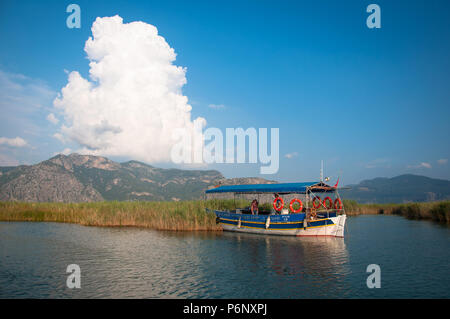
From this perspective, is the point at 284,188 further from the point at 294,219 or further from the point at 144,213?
the point at 144,213

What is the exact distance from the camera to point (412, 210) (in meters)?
39.3

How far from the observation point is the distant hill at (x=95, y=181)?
102812 mm

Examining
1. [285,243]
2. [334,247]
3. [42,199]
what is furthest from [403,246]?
[42,199]

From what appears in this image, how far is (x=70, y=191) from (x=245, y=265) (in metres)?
112

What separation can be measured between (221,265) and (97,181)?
128m

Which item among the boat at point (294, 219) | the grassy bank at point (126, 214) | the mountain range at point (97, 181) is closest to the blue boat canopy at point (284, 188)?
the boat at point (294, 219)

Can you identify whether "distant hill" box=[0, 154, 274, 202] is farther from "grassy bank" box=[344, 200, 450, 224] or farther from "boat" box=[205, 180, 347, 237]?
"boat" box=[205, 180, 347, 237]

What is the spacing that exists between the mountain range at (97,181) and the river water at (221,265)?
5759 centimetres

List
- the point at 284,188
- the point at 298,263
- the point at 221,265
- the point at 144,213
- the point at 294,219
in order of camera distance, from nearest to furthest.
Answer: the point at 221,265 < the point at 298,263 < the point at 294,219 < the point at 284,188 < the point at 144,213

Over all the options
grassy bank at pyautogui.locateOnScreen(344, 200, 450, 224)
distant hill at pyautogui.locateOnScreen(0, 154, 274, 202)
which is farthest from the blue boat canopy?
→ distant hill at pyautogui.locateOnScreen(0, 154, 274, 202)

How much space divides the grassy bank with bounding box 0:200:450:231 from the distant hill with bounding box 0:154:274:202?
46773 millimetres

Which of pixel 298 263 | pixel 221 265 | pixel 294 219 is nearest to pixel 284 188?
pixel 294 219
